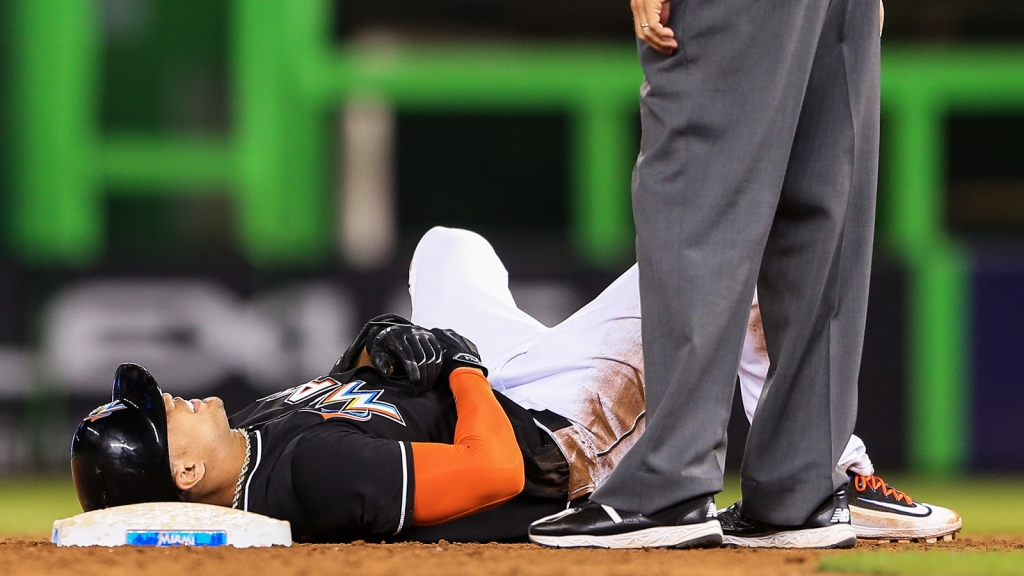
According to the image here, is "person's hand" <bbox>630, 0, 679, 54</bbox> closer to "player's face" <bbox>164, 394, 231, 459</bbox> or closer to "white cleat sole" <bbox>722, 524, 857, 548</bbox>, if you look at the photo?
"white cleat sole" <bbox>722, 524, 857, 548</bbox>

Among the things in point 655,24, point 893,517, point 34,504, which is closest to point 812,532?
point 893,517

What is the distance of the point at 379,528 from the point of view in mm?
2746

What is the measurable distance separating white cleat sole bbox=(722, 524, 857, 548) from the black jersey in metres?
0.53

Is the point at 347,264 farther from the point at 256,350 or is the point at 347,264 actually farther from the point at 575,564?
the point at 575,564

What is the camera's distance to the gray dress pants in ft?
7.84

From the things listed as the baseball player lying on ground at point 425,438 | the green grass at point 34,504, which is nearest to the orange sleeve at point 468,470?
the baseball player lying on ground at point 425,438

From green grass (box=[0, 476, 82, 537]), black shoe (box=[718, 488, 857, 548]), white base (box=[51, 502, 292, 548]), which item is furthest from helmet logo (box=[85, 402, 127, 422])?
black shoe (box=[718, 488, 857, 548])

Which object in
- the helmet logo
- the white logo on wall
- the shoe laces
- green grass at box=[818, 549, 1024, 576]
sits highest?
the helmet logo

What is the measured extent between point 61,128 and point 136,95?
57.3 inches

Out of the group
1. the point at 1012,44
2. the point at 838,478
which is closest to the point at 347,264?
the point at 838,478

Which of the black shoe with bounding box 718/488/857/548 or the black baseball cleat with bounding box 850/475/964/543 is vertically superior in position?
the black shoe with bounding box 718/488/857/548

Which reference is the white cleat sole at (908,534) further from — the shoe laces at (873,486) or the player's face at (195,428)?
the player's face at (195,428)

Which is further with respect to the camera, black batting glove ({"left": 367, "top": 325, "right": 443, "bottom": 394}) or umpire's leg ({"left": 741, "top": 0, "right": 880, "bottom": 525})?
black batting glove ({"left": 367, "top": 325, "right": 443, "bottom": 394})

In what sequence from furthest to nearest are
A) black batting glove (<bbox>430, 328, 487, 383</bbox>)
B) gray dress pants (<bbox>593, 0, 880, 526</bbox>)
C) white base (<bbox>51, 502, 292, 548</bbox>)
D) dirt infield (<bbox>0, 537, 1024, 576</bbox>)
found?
black batting glove (<bbox>430, 328, 487, 383</bbox>), white base (<bbox>51, 502, 292, 548</bbox>), gray dress pants (<bbox>593, 0, 880, 526</bbox>), dirt infield (<bbox>0, 537, 1024, 576</bbox>)
